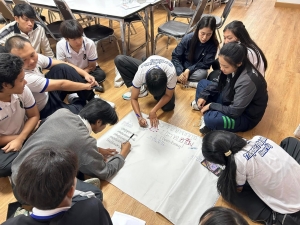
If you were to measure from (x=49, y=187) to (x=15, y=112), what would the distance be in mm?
938

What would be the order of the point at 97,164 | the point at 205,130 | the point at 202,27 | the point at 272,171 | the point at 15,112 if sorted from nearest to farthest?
1. the point at 272,171
2. the point at 97,164
3. the point at 15,112
4. the point at 205,130
5. the point at 202,27

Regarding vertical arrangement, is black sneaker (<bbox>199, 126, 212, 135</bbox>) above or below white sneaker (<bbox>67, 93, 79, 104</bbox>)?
below

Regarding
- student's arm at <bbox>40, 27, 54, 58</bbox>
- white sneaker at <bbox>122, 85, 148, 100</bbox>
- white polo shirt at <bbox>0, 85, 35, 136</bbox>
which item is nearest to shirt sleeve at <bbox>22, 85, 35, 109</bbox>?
white polo shirt at <bbox>0, 85, 35, 136</bbox>

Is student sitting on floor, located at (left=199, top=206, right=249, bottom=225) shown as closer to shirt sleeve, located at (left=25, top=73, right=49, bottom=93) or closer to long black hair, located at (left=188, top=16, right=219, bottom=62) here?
shirt sleeve, located at (left=25, top=73, right=49, bottom=93)

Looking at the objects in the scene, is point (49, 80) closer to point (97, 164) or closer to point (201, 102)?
point (97, 164)

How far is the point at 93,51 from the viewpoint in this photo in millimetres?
2139

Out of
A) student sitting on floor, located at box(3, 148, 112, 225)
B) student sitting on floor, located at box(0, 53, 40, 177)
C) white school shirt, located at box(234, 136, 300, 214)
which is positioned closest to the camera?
student sitting on floor, located at box(3, 148, 112, 225)

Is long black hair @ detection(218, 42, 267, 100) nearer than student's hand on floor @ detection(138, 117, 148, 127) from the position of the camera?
Yes

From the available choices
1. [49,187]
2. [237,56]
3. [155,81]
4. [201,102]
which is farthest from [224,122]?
[49,187]

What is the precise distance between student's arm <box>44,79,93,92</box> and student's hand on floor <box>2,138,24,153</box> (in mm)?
391

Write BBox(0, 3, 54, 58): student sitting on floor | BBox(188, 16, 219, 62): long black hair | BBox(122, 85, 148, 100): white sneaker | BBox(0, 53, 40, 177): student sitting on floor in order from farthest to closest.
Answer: BBox(122, 85, 148, 100): white sneaker < BBox(0, 3, 54, 58): student sitting on floor < BBox(188, 16, 219, 62): long black hair < BBox(0, 53, 40, 177): student sitting on floor

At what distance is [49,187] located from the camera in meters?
0.67

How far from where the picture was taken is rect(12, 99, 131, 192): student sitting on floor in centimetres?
110

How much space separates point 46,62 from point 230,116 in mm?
1509
